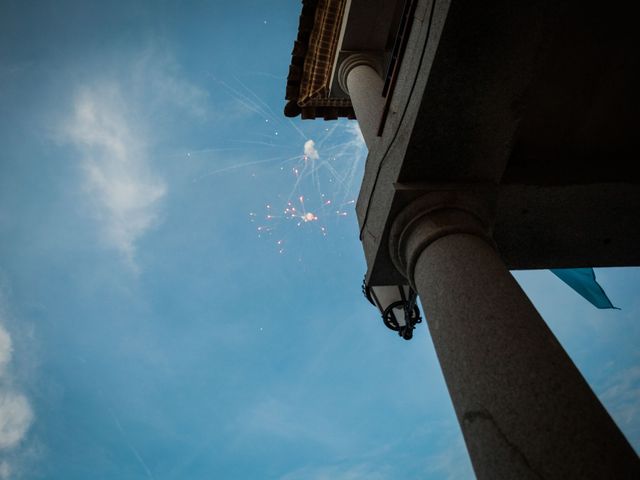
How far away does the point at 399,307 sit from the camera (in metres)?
7.76

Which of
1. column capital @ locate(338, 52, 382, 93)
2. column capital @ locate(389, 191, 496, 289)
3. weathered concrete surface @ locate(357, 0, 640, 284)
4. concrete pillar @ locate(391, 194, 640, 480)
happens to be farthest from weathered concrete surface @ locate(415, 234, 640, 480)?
column capital @ locate(338, 52, 382, 93)

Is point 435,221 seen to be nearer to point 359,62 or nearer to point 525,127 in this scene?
point 525,127

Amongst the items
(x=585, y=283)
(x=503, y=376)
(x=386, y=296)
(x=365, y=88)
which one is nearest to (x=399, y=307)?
(x=386, y=296)

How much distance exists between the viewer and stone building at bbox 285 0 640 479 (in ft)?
9.07

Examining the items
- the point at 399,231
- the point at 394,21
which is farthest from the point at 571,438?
the point at 394,21

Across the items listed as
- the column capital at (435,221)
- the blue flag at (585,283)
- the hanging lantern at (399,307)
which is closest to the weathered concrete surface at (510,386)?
the column capital at (435,221)

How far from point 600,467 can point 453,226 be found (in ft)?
8.20

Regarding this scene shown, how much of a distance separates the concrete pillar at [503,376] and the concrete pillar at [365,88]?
3.04 meters

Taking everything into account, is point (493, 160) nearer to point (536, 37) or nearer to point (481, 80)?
point (481, 80)

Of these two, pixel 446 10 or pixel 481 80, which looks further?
pixel 481 80

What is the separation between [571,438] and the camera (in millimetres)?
2512

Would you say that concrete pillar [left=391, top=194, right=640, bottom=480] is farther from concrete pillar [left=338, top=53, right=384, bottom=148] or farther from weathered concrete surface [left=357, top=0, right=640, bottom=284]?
concrete pillar [left=338, top=53, right=384, bottom=148]

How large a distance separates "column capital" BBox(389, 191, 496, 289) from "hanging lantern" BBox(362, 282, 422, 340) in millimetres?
2816

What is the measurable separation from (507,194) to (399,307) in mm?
3380
